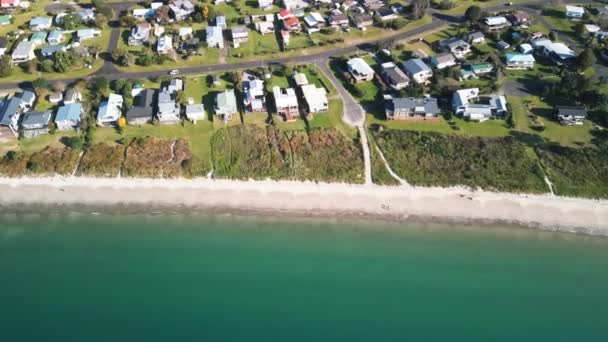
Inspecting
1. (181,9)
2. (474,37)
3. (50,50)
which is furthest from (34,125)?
(474,37)

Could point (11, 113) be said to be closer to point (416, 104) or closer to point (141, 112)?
point (141, 112)

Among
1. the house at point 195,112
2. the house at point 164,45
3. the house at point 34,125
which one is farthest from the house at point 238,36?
the house at point 34,125

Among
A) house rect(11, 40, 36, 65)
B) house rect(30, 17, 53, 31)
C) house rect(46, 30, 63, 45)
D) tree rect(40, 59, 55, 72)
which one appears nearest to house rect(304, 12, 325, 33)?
tree rect(40, 59, 55, 72)

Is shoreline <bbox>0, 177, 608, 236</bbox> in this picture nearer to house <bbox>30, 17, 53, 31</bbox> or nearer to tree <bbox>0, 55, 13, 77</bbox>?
tree <bbox>0, 55, 13, 77</bbox>

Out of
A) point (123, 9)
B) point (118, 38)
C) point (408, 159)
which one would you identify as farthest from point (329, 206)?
point (123, 9)

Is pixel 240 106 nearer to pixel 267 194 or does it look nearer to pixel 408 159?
pixel 267 194
